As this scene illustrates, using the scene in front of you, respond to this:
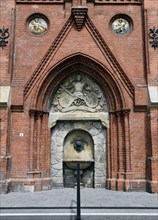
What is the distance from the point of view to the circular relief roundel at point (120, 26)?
11219 millimetres

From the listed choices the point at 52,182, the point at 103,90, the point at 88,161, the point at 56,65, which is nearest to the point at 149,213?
the point at 88,161

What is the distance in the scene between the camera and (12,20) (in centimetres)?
1075

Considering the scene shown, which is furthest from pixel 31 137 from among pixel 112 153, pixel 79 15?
pixel 79 15

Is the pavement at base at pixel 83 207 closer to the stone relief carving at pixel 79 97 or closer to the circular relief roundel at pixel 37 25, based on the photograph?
the stone relief carving at pixel 79 97

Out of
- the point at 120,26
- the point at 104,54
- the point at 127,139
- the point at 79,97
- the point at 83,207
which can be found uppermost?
the point at 120,26

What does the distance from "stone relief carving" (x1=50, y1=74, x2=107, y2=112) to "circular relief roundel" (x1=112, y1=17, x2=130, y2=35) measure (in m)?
2.42

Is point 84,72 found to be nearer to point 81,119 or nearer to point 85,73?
point 85,73

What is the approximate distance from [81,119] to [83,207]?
454 centimetres

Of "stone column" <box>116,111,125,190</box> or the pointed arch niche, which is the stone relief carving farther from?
"stone column" <box>116,111,125,190</box>

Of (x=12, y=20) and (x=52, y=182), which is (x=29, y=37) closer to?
(x=12, y=20)

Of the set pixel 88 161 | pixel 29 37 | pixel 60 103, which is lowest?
pixel 88 161

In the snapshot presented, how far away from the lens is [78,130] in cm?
1120

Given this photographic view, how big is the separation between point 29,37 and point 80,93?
3.21 metres

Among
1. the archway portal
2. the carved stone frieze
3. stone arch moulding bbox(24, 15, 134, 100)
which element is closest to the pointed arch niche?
the archway portal
